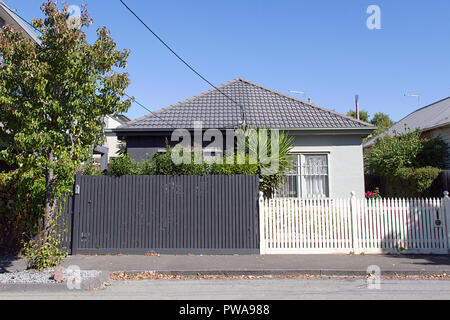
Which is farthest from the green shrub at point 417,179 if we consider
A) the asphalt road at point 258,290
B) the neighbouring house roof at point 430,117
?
the asphalt road at point 258,290

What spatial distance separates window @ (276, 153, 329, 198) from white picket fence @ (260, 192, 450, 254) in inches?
124

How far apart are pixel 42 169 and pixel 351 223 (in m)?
7.56

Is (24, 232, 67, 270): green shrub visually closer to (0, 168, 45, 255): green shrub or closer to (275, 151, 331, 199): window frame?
(0, 168, 45, 255): green shrub

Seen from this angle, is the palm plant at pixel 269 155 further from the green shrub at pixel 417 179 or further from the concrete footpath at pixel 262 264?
the green shrub at pixel 417 179

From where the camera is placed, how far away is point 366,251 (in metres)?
8.84

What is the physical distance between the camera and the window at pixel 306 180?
12117 millimetres

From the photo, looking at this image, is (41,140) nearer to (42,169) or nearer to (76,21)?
(42,169)

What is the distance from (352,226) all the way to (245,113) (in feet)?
20.7

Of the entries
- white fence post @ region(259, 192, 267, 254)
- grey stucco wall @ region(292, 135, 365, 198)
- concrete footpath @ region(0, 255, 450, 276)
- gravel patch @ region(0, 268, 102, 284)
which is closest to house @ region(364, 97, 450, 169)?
grey stucco wall @ region(292, 135, 365, 198)

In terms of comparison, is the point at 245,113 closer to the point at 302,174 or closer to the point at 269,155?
the point at 302,174

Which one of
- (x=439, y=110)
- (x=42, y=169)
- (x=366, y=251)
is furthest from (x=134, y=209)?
(x=439, y=110)

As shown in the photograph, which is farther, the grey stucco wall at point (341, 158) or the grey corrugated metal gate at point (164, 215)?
the grey stucco wall at point (341, 158)

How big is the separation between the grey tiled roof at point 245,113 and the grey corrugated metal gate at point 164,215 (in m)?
3.60

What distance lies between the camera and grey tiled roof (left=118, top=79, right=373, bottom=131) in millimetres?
12438
